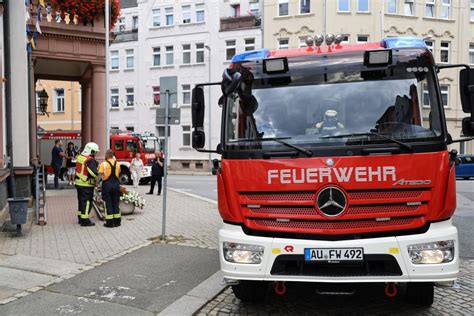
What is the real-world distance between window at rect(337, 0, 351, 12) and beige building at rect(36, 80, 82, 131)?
23.3m

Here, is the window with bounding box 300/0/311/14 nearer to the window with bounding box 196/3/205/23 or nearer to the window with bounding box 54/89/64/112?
the window with bounding box 196/3/205/23

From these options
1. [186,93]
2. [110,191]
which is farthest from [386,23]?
[110,191]

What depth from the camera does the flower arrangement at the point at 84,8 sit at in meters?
14.7

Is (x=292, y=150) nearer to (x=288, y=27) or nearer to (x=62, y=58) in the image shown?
(x=62, y=58)

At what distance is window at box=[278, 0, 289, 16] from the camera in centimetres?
3681

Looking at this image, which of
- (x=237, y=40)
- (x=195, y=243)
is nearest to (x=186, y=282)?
(x=195, y=243)

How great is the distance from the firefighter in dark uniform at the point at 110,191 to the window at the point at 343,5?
98.1ft

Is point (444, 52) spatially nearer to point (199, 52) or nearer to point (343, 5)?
point (343, 5)

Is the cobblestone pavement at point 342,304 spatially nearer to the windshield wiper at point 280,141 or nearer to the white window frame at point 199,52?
the windshield wiper at point 280,141

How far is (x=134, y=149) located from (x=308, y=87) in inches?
804

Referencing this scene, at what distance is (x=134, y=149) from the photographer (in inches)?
961

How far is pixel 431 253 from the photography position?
13.9ft

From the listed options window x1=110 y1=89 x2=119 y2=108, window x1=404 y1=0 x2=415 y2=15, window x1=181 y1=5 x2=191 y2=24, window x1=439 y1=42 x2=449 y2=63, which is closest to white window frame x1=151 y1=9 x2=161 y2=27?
window x1=181 y1=5 x2=191 y2=24

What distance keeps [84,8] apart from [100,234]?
878cm
